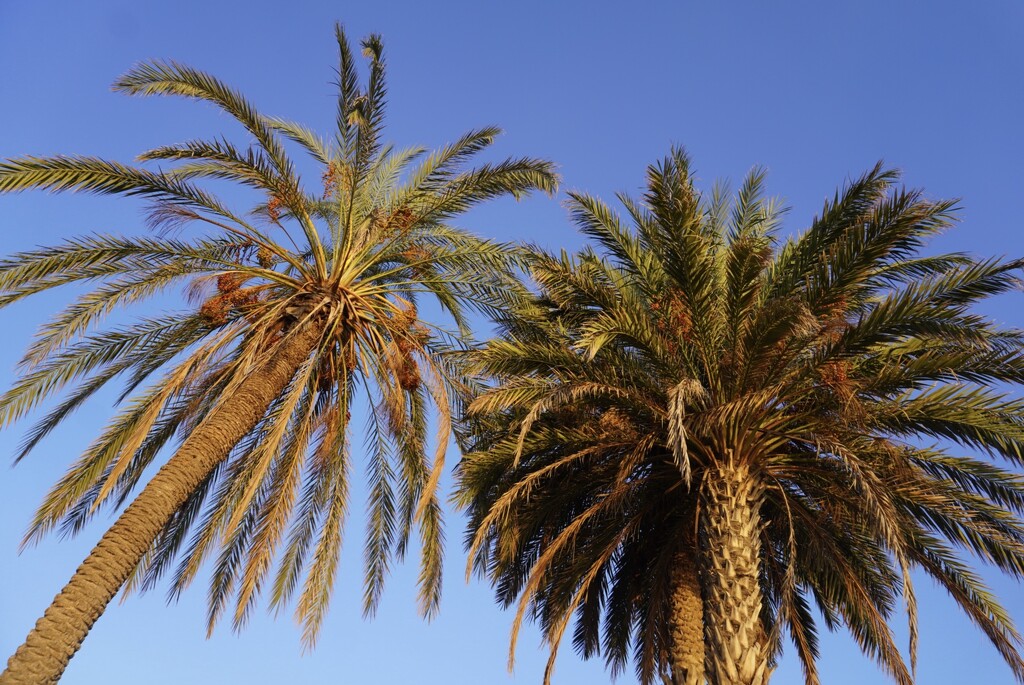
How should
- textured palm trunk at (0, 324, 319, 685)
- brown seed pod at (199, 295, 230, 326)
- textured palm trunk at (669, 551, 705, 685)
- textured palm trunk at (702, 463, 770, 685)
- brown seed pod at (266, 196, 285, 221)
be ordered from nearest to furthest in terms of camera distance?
textured palm trunk at (0, 324, 319, 685) → textured palm trunk at (702, 463, 770, 685) → textured palm trunk at (669, 551, 705, 685) → brown seed pod at (199, 295, 230, 326) → brown seed pod at (266, 196, 285, 221)

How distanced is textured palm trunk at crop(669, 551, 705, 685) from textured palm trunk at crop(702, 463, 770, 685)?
0.85 m

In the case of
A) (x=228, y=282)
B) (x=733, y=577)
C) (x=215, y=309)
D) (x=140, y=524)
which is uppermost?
(x=228, y=282)

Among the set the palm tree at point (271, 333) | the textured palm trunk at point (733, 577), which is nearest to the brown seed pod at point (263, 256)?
the palm tree at point (271, 333)

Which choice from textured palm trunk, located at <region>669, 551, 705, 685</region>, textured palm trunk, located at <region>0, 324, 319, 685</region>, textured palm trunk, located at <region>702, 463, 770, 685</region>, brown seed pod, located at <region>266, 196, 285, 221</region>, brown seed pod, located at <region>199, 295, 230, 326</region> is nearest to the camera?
textured palm trunk, located at <region>0, 324, 319, 685</region>

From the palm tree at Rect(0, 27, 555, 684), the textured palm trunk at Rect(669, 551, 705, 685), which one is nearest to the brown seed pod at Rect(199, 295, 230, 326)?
the palm tree at Rect(0, 27, 555, 684)

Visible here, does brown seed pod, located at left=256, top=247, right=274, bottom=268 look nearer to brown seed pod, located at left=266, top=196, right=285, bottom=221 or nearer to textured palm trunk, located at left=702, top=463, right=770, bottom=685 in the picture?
brown seed pod, located at left=266, top=196, right=285, bottom=221

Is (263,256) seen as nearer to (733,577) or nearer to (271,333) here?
(271,333)

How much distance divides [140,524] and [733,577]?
6.42 metres

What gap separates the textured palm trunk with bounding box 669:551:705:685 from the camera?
11.7 metres

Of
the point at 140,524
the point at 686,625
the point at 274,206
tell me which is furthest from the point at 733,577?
the point at 274,206

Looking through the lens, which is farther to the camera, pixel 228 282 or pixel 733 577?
pixel 228 282

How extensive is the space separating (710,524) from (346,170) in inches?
250

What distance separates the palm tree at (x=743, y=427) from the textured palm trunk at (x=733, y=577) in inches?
1.0

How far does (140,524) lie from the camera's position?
30.7 ft
